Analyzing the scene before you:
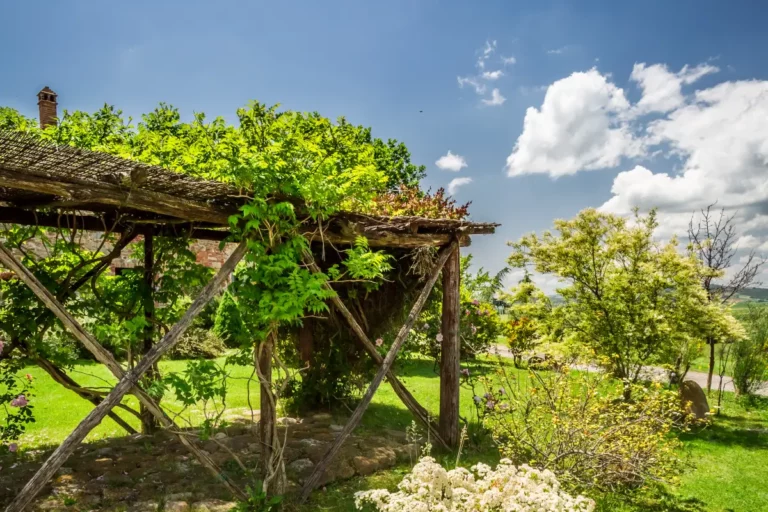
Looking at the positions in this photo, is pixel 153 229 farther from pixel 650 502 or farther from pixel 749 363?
pixel 749 363

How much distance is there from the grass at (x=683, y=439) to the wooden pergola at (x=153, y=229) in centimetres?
52

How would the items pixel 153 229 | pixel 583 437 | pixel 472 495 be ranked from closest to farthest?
pixel 472 495
pixel 583 437
pixel 153 229

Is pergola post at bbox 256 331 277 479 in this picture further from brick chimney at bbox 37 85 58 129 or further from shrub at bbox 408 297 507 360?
brick chimney at bbox 37 85 58 129

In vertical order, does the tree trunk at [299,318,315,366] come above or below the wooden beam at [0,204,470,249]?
below

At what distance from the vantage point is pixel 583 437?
498 cm

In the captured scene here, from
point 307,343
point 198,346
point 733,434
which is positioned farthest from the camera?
point 198,346

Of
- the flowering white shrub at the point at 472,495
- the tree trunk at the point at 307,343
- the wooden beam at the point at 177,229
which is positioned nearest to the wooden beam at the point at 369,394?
the wooden beam at the point at 177,229

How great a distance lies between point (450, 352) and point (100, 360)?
4.08 metres

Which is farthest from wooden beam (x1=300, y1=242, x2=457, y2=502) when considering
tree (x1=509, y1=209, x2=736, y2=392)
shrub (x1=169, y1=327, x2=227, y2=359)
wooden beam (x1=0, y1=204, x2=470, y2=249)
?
shrub (x1=169, y1=327, x2=227, y2=359)

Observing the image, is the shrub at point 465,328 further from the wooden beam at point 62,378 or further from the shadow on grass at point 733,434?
the wooden beam at point 62,378

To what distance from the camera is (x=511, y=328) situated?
1422cm

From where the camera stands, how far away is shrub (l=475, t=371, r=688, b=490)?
4.96m

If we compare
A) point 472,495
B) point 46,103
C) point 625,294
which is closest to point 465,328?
point 625,294

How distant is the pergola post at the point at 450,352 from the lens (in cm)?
653
